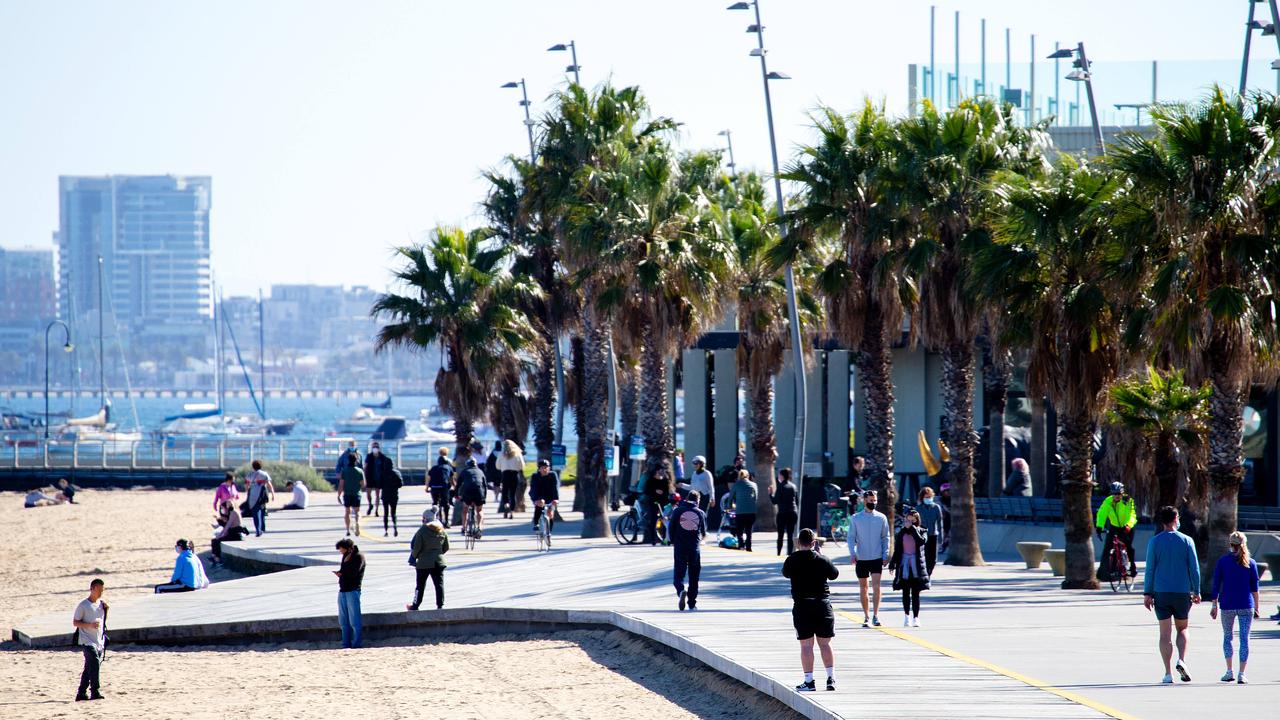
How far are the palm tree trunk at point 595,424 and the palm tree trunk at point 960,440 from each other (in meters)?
7.28

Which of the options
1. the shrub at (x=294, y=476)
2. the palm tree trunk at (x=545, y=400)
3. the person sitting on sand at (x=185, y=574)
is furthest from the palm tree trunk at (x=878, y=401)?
the shrub at (x=294, y=476)

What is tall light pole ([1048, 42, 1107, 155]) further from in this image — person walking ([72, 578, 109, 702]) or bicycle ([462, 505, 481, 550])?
person walking ([72, 578, 109, 702])

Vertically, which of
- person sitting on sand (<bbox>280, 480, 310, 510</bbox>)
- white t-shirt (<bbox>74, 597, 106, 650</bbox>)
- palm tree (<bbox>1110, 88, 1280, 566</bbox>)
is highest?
palm tree (<bbox>1110, 88, 1280, 566</bbox>)

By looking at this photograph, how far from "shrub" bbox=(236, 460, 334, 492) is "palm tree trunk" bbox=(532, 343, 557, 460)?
1728 cm

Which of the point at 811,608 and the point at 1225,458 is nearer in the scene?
the point at 811,608

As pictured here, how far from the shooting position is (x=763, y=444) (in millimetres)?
31781

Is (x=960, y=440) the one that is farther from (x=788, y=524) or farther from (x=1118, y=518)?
(x=1118, y=518)

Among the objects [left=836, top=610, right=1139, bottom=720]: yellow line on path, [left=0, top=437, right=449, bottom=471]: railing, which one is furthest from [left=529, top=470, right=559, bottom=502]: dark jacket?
[left=0, top=437, right=449, bottom=471]: railing

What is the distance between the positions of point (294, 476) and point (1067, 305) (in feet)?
129

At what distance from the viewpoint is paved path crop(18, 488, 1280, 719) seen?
12516 millimetres

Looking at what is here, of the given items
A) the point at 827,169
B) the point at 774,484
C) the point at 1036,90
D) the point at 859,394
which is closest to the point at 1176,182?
the point at 827,169

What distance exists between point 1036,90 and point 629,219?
19.3 meters

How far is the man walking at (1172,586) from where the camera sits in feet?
43.3

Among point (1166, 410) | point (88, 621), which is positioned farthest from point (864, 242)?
point (88, 621)
